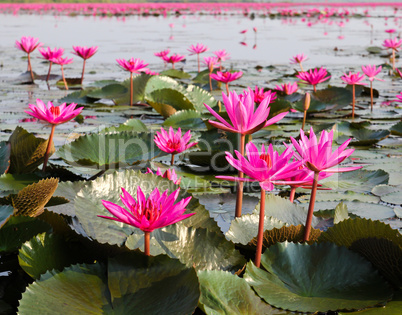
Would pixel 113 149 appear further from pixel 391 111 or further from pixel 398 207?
pixel 391 111

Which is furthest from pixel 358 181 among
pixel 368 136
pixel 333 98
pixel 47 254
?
pixel 333 98

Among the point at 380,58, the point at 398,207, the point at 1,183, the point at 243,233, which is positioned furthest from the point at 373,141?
the point at 380,58

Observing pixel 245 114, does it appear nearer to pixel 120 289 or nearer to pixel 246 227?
pixel 246 227

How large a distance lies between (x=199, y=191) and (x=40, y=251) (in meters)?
0.93

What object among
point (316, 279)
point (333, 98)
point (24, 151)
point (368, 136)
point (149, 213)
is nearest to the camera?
point (149, 213)

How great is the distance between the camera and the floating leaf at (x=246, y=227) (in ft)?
4.08

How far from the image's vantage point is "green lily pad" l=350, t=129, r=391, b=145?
267 centimetres

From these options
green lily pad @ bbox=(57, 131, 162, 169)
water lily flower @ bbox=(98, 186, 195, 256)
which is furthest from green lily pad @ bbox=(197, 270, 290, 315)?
green lily pad @ bbox=(57, 131, 162, 169)

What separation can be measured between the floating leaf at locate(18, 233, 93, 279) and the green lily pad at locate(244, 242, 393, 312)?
413 mm

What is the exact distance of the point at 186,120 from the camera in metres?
3.15

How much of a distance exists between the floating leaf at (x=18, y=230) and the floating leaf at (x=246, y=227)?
0.46 m

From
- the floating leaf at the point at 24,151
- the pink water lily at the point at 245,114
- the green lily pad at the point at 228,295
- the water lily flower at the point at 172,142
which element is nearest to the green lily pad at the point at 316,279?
the green lily pad at the point at 228,295

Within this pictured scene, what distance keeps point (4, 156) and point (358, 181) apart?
1.44 m

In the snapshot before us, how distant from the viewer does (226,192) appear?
1.93m
